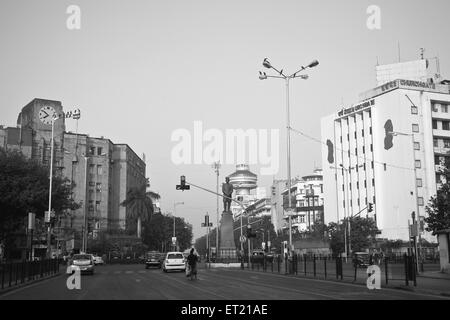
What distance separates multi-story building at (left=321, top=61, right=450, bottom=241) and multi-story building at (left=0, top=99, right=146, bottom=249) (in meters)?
Result: 45.6

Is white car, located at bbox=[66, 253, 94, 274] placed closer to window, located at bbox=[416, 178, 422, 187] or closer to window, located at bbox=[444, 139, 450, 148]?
window, located at bbox=[416, 178, 422, 187]

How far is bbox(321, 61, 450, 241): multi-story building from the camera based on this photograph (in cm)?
8888

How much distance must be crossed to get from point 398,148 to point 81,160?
188ft

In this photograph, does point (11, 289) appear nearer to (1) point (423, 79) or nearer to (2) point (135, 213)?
(2) point (135, 213)

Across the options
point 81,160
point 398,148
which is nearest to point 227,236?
point 398,148

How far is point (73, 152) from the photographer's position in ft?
314

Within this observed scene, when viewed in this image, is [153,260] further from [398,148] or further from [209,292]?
[398,148]

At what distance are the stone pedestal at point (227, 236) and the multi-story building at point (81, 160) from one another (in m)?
35.2

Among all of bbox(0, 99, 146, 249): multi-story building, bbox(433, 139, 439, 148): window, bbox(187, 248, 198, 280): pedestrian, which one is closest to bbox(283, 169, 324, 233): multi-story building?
bbox(433, 139, 439, 148): window

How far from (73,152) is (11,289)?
7611 centimetres

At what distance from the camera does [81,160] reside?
96875 mm

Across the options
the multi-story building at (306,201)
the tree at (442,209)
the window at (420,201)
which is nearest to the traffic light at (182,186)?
the tree at (442,209)

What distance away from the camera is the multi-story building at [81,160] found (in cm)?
8762
